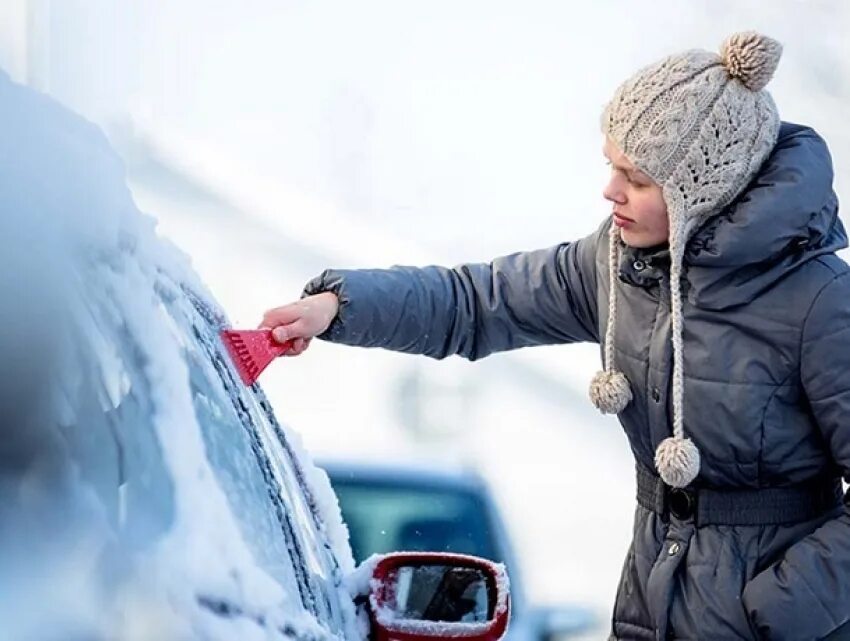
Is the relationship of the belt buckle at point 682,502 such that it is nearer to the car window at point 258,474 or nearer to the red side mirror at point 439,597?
the red side mirror at point 439,597

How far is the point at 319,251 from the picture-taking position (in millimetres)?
4957

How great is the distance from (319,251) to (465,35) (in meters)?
1.23

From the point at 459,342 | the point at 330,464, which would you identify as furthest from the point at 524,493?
the point at 459,342

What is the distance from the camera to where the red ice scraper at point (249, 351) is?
123 centimetres

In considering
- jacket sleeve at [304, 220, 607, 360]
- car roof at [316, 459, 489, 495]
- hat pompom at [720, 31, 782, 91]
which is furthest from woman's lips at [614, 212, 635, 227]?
car roof at [316, 459, 489, 495]

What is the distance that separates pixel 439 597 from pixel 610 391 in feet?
1.39

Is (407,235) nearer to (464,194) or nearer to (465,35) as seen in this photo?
(464,194)

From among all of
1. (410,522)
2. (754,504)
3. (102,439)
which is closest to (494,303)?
(754,504)

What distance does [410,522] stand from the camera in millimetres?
3367

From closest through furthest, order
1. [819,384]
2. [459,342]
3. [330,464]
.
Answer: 1. [819,384]
2. [459,342]
3. [330,464]

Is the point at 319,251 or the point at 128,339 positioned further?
the point at 319,251

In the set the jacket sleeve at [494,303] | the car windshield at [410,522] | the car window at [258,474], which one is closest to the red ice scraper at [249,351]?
the car window at [258,474]

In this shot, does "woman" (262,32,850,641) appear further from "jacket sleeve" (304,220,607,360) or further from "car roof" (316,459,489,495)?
"car roof" (316,459,489,495)

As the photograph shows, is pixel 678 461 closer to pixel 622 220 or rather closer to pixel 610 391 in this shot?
pixel 610 391
